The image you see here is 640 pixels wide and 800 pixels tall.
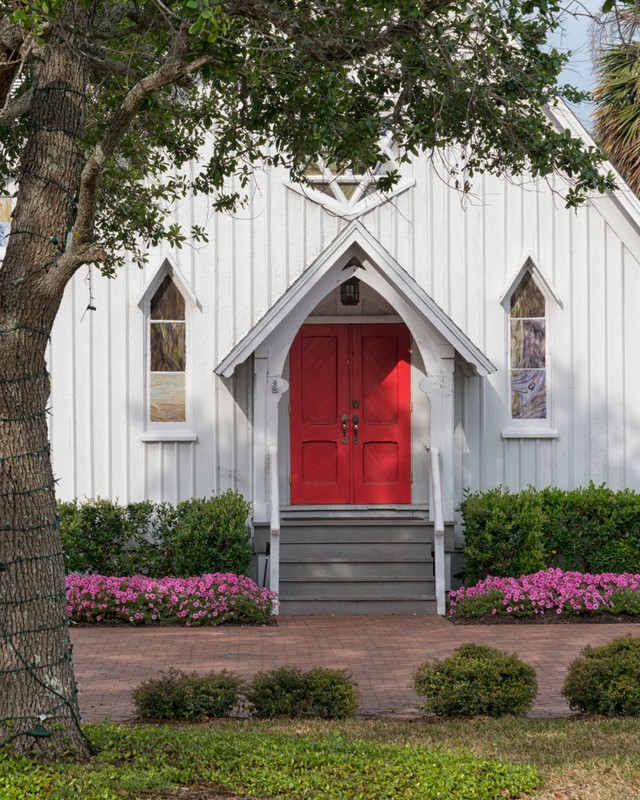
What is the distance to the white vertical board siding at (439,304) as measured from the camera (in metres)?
15.3

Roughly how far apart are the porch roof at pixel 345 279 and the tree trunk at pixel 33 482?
7296 millimetres

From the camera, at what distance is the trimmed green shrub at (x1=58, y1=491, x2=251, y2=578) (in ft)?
46.9

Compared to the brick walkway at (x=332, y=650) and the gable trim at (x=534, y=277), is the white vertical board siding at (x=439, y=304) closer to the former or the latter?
the gable trim at (x=534, y=277)

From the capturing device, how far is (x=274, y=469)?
14430 millimetres

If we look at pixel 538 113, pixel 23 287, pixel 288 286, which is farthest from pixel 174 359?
pixel 23 287

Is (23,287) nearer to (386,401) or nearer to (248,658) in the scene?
(248,658)

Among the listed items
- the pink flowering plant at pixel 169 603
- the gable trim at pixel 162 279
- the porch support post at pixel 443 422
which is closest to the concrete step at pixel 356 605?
the pink flowering plant at pixel 169 603

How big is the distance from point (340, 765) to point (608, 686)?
9.01 ft

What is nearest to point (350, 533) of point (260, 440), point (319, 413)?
point (260, 440)

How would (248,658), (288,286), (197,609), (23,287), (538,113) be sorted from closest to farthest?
(23,287) → (538,113) → (248,658) → (197,609) → (288,286)

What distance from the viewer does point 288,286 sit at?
609 inches

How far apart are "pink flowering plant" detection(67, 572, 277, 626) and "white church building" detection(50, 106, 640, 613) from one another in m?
1.52

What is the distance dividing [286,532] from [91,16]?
8669mm

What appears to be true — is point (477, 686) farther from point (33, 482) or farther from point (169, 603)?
point (169, 603)
